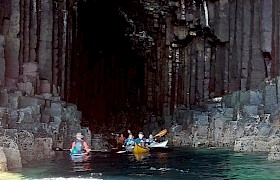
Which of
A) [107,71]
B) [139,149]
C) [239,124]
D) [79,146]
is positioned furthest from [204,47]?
[107,71]

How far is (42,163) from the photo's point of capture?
A: 1795 cm

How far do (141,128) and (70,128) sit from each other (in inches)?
766

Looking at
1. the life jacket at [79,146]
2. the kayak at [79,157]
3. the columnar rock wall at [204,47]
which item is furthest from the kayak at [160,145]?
the columnar rock wall at [204,47]

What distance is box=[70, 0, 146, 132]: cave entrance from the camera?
1721 inches

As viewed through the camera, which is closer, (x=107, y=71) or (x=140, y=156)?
(x=140, y=156)

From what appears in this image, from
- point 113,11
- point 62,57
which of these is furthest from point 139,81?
point 62,57

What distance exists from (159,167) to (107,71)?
105 feet

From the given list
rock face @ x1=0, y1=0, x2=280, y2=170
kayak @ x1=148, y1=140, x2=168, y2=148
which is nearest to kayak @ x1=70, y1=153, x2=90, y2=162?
rock face @ x1=0, y1=0, x2=280, y2=170

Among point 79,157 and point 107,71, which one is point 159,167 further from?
point 107,71

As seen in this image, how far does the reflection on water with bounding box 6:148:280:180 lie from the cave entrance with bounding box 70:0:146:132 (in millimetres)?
21542

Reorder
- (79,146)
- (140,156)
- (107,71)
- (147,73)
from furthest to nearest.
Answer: (107,71) → (147,73) → (140,156) → (79,146)

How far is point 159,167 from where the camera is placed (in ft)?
57.8

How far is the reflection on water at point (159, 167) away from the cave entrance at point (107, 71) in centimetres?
2154

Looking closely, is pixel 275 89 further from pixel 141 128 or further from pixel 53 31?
pixel 141 128
